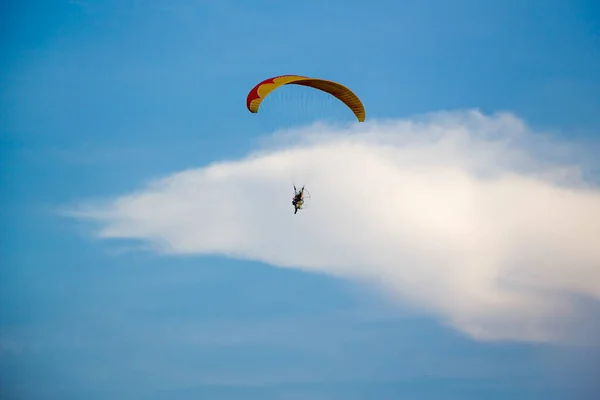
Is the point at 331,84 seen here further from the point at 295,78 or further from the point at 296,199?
the point at 296,199

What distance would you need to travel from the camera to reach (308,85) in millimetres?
93000

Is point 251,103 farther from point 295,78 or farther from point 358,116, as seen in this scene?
point 358,116

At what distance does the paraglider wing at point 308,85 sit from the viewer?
89.8 m

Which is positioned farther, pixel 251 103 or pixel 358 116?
pixel 358 116

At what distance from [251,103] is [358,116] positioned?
1027cm

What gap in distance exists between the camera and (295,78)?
91.8m

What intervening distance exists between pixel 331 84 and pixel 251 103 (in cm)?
670

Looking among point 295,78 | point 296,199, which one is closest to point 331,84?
point 295,78

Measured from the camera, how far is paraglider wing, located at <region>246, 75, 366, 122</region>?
295 ft

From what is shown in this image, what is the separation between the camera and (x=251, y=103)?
8962 cm

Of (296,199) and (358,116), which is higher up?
(358,116)

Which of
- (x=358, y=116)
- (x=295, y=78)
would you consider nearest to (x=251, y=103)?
(x=295, y=78)

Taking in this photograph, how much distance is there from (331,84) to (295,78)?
9.22 ft

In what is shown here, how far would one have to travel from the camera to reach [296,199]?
9500 centimetres
